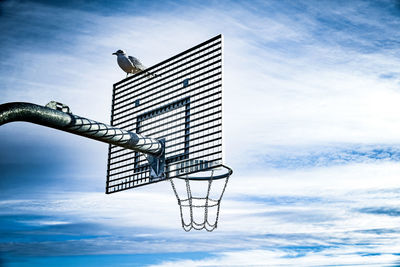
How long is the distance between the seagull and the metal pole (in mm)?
2549

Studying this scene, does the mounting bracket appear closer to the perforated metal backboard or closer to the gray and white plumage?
the perforated metal backboard

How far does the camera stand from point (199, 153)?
9.13m

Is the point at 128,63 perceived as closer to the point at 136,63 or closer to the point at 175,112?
the point at 136,63

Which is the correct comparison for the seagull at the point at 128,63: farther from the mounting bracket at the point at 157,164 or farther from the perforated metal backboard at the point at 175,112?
the mounting bracket at the point at 157,164

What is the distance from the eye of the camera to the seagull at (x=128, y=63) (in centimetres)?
1143

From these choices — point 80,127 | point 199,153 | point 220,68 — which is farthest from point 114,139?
point 220,68

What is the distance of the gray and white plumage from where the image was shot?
11430 mm

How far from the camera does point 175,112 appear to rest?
33.0 ft

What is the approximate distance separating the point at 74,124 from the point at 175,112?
2.63m

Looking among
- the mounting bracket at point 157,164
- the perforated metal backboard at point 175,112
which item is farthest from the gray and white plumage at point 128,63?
the mounting bracket at point 157,164

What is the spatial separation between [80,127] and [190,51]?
3386 millimetres

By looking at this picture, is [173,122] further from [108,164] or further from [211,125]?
[108,164]

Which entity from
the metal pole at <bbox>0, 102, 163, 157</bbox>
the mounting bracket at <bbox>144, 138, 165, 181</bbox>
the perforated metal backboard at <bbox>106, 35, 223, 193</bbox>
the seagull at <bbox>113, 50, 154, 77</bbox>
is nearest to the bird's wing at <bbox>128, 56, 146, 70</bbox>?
the seagull at <bbox>113, 50, 154, 77</bbox>

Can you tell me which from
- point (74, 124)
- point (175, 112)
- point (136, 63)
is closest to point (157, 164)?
point (175, 112)
